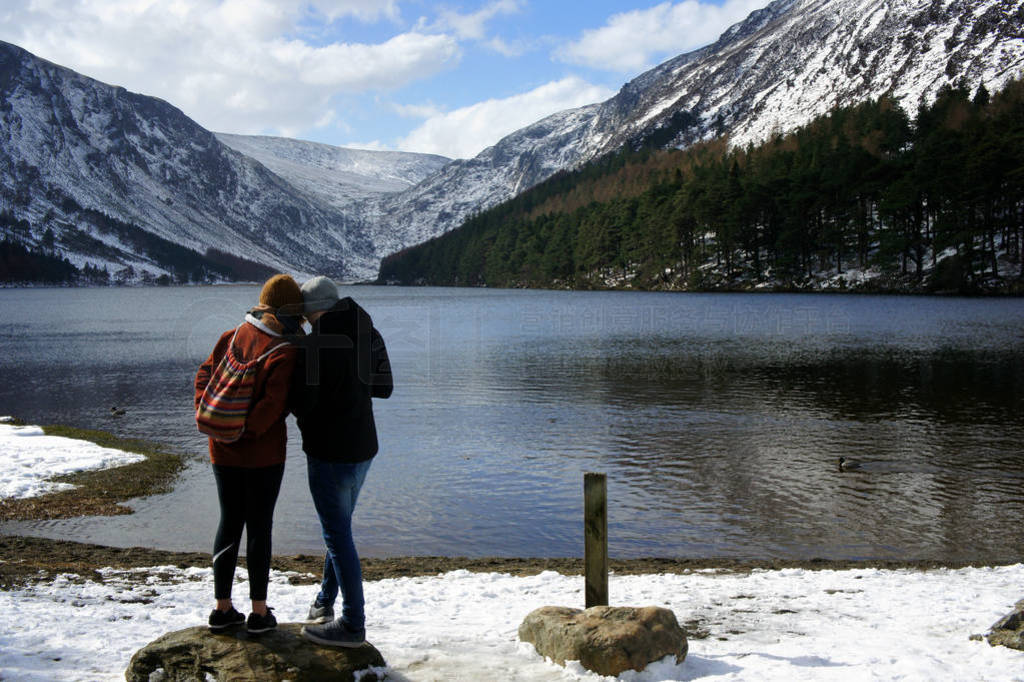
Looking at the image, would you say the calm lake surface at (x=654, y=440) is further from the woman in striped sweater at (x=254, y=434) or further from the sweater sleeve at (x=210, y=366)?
the sweater sleeve at (x=210, y=366)

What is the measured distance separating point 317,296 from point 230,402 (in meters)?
1.16

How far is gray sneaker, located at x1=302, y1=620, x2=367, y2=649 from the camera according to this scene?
7.29 m

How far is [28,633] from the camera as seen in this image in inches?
318

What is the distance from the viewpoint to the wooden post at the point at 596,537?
9.06 metres

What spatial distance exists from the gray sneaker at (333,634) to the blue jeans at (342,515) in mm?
64

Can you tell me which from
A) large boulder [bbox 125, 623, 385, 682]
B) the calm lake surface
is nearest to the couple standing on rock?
large boulder [bbox 125, 623, 385, 682]

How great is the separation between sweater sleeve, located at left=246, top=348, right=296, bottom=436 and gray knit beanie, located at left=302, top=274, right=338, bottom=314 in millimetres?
428

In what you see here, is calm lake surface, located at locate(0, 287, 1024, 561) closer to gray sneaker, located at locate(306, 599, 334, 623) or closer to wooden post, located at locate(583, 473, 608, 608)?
wooden post, located at locate(583, 473, 608, 608)

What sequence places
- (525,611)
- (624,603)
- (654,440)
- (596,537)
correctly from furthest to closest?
(654,440) < (624,603) < (525,611) < (596,537)

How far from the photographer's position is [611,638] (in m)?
7.59

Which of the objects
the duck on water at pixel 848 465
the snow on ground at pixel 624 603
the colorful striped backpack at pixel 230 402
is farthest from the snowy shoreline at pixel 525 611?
the duck on water at pixel 848 465

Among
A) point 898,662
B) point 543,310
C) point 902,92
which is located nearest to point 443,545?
point 898,662

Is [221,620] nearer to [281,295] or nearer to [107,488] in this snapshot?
[281,295]

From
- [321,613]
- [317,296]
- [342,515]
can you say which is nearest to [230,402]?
[317,296]
